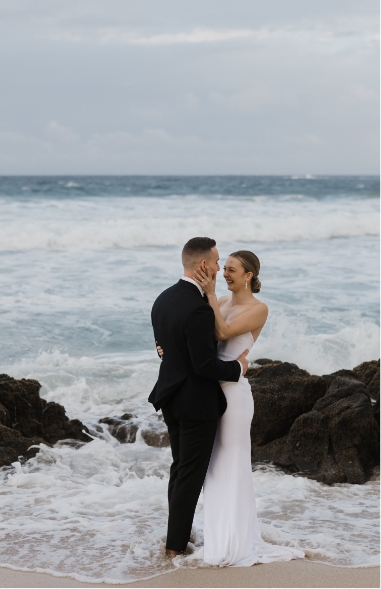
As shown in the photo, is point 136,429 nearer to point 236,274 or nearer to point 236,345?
point 236,345

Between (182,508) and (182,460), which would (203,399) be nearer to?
(182,460)

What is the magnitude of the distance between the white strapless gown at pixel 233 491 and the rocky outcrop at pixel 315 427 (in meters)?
2.07

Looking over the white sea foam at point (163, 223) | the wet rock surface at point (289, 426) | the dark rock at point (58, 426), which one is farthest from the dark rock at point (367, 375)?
the white sea foam at point (163, 223)

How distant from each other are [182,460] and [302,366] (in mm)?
6075

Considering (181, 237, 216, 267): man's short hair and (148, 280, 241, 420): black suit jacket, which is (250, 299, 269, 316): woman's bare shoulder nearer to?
(148, 280, 241, 420): black suit jacket

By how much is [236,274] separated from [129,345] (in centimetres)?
697

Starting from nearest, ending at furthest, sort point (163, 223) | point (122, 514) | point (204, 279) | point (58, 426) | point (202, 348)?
1. point (202, 348)
2. point (204, 279)
3. point (122, 514)
4. point (58, 426)
5. point (163, 223)

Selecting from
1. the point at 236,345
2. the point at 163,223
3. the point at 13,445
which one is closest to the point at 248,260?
the point at 236,345

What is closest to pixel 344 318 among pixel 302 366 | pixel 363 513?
pixel 302 366

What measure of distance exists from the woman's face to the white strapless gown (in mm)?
332

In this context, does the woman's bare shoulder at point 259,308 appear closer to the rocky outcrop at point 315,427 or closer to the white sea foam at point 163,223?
the rocky outcrop at point 315,427

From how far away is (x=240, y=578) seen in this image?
4.48 meters

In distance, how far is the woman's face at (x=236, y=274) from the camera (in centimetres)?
477

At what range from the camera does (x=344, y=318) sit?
13641 millimetres
